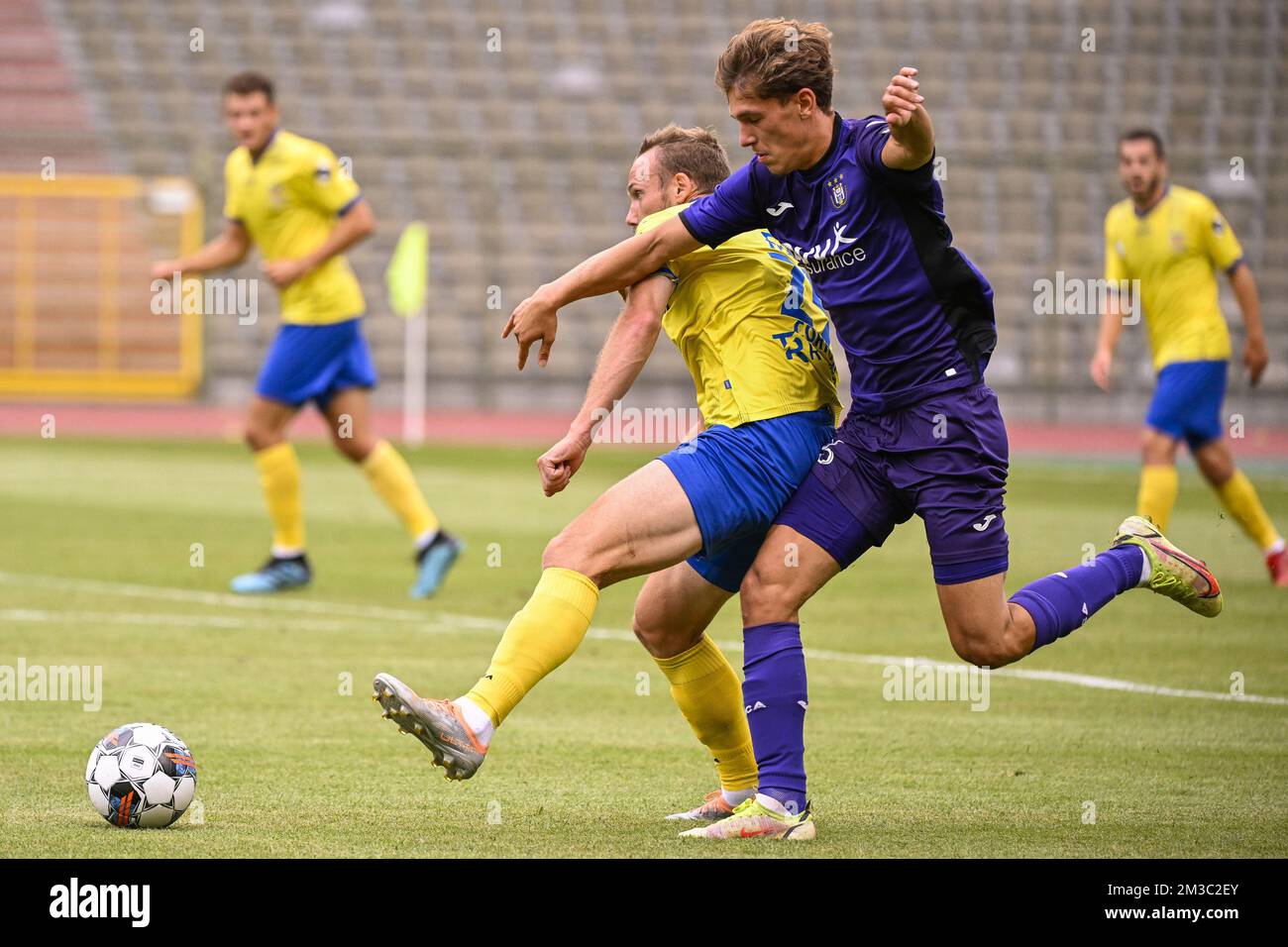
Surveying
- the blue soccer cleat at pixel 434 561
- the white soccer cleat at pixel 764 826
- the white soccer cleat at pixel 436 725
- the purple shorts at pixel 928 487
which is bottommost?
the blue soccer cleat at pixel 434 561

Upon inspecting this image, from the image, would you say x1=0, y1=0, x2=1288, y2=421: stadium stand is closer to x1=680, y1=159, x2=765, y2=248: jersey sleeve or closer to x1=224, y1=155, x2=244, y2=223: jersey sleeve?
x1=224, y1=155, x2=244, y2=223: jersey sleeve

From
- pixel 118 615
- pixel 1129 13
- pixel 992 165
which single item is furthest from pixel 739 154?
pixel 118 615

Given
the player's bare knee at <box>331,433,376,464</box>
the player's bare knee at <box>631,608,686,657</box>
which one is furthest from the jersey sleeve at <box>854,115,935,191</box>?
the player's bare knee at <box>331,433,376,464</box>

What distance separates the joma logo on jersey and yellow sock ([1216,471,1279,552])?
254 inches

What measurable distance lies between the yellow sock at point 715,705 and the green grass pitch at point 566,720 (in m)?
0.22

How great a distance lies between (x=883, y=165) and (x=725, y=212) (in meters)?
0.41

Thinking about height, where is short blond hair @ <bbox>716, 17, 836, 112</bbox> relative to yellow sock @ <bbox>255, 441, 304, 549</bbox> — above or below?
above

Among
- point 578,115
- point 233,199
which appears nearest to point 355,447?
point 233,199

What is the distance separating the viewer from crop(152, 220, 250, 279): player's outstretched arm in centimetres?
1019

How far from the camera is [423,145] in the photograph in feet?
81.6

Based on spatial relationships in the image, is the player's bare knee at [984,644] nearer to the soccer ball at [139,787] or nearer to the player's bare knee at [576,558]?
the player's bare knee at [576,558]

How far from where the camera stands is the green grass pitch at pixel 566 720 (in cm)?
480

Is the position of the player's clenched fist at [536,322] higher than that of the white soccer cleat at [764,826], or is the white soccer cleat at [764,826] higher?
the player's clenched fist at [536,322]

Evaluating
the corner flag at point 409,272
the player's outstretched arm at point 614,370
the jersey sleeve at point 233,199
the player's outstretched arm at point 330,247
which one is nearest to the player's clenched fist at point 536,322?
the player's outstretched arm at point 614,370
